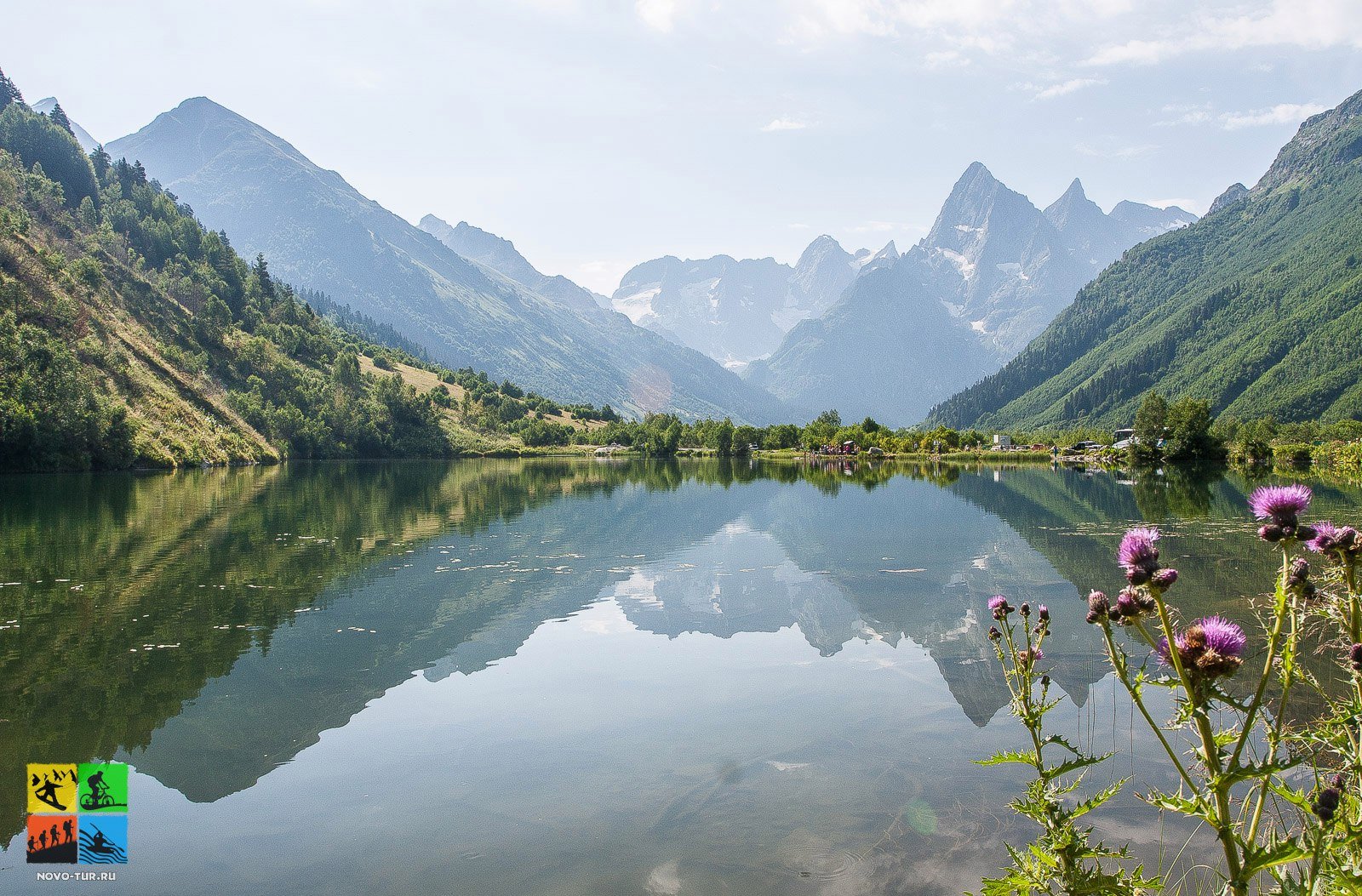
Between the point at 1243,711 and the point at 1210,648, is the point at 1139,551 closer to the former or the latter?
the point at 1210,648

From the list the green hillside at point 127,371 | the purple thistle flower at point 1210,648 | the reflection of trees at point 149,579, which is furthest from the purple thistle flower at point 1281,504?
the green hillside at point 127,371

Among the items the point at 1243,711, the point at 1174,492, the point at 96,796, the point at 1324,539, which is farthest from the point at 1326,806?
the point at 1174,492

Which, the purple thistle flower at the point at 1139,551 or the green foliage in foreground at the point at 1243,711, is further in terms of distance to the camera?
the purple thistle flower at the point at 1139,551

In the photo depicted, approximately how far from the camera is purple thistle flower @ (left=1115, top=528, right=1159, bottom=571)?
575cm

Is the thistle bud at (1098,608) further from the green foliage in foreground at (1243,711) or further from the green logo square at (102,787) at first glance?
the green logo square at (102,787)

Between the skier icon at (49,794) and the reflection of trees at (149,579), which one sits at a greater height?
the reflection of trees at (149,579)

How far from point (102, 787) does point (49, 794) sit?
29.3 inches

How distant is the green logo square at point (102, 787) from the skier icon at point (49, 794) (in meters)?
0.30

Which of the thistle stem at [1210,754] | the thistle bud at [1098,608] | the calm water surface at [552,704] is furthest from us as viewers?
the calm water surface at [552,704]

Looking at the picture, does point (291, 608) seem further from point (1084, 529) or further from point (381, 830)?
point (1084, 529)

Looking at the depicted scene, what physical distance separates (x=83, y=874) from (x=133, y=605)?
1868 cm

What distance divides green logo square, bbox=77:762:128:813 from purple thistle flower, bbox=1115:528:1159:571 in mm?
15366

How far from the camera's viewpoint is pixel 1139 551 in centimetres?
580

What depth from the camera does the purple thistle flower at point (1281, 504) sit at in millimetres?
5844
